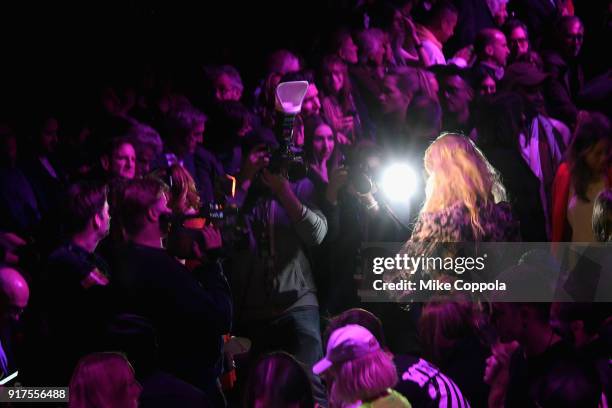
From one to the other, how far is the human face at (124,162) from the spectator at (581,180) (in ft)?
6.59

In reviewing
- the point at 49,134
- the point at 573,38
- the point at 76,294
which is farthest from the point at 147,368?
the point at 573,38

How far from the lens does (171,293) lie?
4.29 metres

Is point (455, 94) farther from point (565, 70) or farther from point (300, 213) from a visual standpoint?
point (300, 213)

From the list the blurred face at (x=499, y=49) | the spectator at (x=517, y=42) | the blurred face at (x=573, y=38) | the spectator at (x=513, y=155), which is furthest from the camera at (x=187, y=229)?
the blurred face at (x=573, y=38)

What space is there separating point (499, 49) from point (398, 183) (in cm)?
88

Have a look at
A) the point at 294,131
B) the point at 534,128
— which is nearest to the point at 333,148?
the point at 294,131

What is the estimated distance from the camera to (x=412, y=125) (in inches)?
186

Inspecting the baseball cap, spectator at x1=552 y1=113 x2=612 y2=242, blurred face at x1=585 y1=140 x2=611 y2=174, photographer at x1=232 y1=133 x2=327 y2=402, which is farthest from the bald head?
blurred face at x1=585 y1=140 x2=611 y2=174

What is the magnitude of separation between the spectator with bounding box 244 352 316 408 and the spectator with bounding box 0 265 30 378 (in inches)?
42.0

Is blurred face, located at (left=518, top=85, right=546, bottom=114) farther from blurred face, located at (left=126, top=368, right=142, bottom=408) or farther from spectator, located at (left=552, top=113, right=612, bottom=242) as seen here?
blurred face, located at (left=126, top=368, right=142, bottom=408)

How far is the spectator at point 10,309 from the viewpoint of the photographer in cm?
441

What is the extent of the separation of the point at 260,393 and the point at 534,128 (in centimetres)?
184

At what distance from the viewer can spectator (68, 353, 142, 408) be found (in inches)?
171

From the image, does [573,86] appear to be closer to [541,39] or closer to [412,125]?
[541,39]
